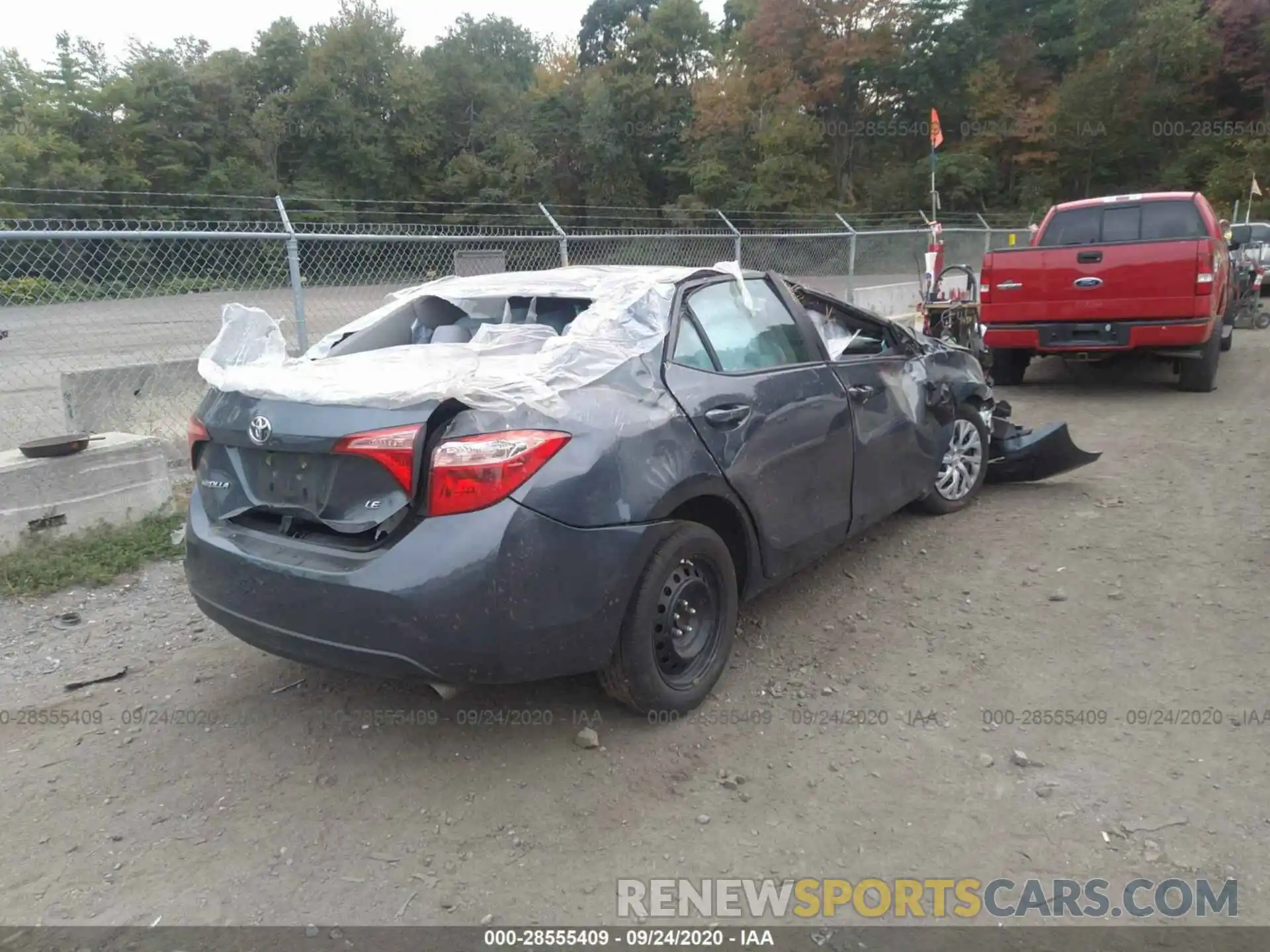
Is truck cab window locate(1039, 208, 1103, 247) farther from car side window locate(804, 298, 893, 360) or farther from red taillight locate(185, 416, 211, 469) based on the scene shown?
red taillight locate(185, 416, 211, 469)

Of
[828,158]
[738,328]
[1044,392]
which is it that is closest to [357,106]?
[828,158]

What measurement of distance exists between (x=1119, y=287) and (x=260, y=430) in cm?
783

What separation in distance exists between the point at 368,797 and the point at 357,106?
4356 cm

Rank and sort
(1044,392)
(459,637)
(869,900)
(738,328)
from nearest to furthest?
(869,900) < (459,637) < (738,328) < (1044,392)

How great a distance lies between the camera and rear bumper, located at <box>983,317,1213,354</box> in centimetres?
821

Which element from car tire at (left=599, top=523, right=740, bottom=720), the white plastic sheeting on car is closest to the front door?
the white plastic sheeting on car

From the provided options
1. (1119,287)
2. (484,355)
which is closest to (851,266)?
(1119,287)

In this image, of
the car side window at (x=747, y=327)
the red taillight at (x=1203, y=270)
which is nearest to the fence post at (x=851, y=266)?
→ the red taillight at (x=1203, y=270)

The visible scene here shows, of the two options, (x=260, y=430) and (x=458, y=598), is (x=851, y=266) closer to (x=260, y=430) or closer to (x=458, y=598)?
(x=260, y=430)

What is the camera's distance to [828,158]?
3678 centimetres

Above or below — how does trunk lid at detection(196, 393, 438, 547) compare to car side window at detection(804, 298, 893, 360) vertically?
below

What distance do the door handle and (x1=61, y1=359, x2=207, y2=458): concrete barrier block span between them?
167 inches

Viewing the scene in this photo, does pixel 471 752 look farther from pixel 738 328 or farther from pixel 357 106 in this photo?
pixel 357 106

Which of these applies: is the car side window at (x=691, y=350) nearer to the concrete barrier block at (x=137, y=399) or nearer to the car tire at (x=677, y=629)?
the car tire at (x=677, y=629)
